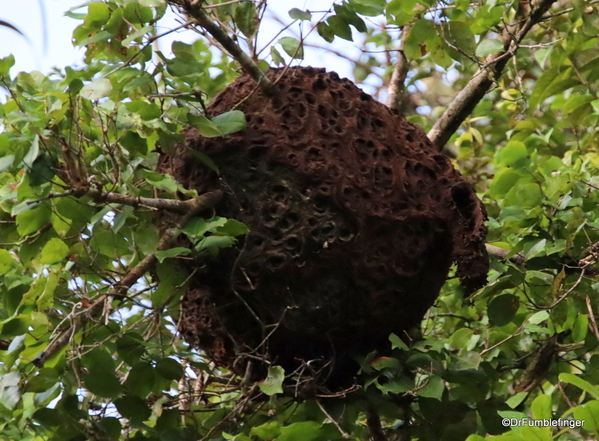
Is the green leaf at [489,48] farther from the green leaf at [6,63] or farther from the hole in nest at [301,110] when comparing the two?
the green leaf at [6,63]

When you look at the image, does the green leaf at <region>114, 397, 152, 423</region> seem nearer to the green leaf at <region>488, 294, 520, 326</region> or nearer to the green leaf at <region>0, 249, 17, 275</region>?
the green leaf at <region>0, 249, 17, 275</region>

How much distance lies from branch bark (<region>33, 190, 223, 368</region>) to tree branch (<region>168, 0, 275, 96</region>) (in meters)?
0.25

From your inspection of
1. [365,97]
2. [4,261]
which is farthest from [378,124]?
[4,261]

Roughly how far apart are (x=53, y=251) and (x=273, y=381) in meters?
0.49

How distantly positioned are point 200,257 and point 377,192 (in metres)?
0.38

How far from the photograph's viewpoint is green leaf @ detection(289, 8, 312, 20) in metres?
1.68

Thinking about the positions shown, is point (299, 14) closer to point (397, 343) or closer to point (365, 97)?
point (365, 97)

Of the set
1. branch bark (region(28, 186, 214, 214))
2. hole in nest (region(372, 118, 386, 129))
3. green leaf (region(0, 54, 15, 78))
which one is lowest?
branch bark (region(28, 186, 214, 214))

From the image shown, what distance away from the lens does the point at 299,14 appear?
1.68m

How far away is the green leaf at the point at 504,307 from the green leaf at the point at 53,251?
966mm

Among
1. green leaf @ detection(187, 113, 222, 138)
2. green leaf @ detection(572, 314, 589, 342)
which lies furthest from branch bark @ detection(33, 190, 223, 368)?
green leaf @ detection(572, 314, 589, 342)

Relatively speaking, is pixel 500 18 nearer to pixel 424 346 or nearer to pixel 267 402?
pixel 424 346

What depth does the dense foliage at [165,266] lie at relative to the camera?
1479mm

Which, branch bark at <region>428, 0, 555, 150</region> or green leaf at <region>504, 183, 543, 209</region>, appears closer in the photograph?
green leaf at <region>504, 183, 543, 209</region>
